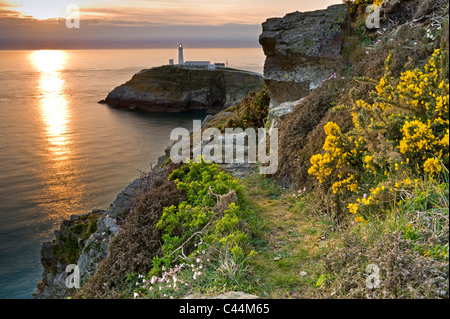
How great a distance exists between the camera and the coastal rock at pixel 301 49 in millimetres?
9547

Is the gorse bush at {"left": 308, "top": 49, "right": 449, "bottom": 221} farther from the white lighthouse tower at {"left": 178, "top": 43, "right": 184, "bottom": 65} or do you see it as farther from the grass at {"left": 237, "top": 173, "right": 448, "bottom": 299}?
the white lighthouse tower at {"left": 178, "top": 43, "right": 184, "bottom": 65}

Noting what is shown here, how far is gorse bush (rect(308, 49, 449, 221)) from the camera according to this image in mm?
4215

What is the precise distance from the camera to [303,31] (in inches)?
400

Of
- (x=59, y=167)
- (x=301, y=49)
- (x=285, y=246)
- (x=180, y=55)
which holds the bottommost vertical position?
(x=59, y=167)

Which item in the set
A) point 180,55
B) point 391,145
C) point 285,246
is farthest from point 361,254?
point 180,55

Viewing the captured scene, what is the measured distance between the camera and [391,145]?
460 centimetres

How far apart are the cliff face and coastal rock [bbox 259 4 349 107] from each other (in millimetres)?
58019

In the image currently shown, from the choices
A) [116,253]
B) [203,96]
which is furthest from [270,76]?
[203,96]

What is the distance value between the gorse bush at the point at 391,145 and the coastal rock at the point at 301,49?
4.17m

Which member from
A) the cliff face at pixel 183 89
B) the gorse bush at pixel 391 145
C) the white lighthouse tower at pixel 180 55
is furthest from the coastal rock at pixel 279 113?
the white lighthouse tower at pixel 180 55

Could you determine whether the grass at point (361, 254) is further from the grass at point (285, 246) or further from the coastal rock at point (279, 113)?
the coastal rock at point (279, 113)

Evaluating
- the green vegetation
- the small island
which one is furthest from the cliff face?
the green vegetation

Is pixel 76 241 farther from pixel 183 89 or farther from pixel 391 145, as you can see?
pixel 183 89

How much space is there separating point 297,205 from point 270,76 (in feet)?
17.3
